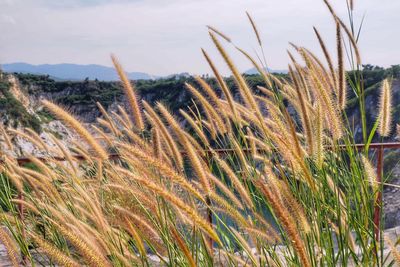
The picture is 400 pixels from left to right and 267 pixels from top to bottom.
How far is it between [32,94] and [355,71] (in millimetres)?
60890

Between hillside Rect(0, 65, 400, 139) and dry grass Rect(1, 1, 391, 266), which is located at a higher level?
dry grass Rect(1, 1, 391, 266)

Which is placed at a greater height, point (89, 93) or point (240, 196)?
point (240, 196)

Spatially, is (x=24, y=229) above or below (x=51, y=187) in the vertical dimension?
below

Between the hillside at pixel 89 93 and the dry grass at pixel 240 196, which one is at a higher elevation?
the dry grass at pixel 240 196

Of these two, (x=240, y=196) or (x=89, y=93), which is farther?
(x=89, y=93)

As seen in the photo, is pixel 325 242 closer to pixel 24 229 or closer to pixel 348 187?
pixel 348 187

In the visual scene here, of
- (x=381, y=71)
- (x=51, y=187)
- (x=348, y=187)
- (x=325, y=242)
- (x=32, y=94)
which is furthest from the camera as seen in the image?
(x=32, y=94)

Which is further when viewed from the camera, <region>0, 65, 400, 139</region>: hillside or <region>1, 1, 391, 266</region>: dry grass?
<region>0, 65, 400, 139</region>: hillside

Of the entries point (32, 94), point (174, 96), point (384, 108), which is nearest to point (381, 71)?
point (174, 96)

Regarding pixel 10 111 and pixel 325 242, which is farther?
pixel 10 111

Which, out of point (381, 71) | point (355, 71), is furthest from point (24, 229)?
point (381, 71)

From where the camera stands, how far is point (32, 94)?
59594 millimetres

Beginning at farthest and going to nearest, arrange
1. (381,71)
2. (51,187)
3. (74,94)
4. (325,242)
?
(74,94) → (381,71) → (51,187) → (325,242)

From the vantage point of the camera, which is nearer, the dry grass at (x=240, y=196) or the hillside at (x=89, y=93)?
the dry grass at (x=240, y=196)
